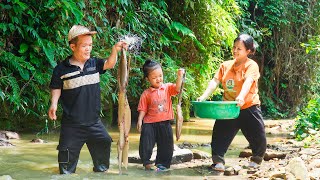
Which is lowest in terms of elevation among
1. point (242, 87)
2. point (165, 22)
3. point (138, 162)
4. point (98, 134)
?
point (138, 162)

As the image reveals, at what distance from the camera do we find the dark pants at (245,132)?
4.84 metres

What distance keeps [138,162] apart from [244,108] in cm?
130

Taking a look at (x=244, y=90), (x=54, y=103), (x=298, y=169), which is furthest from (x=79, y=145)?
(x=298, y=169)

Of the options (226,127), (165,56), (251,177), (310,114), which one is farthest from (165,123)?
(165,56)

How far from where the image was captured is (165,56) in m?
9.05

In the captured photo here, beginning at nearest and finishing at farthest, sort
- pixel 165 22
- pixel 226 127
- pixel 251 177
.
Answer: pixel 251 177, pixel 226 127, pixel 165 22

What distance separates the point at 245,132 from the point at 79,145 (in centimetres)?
177

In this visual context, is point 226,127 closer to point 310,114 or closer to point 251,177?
point 251,177

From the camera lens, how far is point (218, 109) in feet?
14.2

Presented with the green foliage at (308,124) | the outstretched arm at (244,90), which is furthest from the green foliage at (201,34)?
the outstretched arm at (244,90)

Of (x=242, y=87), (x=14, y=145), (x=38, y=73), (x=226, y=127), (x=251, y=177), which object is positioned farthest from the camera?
(x=38, y=73)

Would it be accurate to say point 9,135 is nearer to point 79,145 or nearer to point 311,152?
point 79,145

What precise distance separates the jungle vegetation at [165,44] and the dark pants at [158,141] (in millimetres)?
2491

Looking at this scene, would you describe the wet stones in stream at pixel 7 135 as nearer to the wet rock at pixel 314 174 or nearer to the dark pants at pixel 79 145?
the dark pants at pixel 79 145
